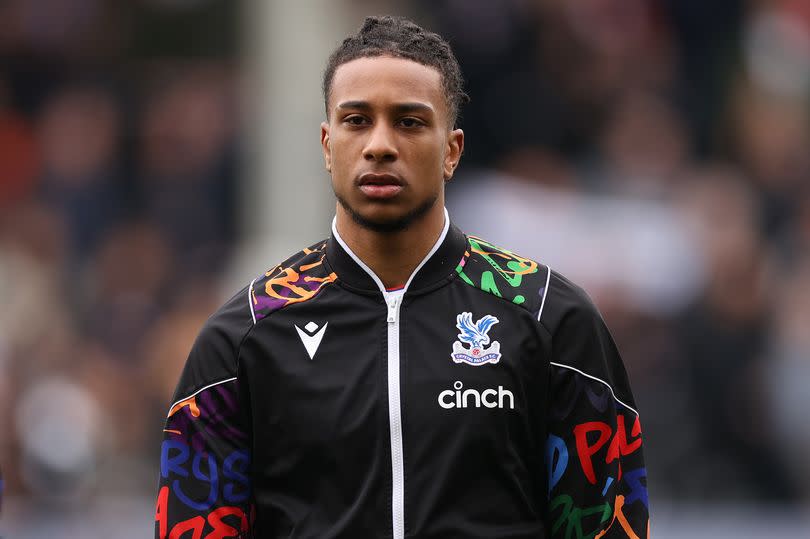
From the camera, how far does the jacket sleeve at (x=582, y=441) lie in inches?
153

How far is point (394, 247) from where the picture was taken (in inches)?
156

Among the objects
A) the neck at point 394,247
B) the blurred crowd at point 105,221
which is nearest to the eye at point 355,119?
the neck at point 394,247

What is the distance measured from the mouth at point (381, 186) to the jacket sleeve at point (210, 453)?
17.7 inches

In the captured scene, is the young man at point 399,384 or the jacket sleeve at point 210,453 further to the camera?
the jacket sleeve at point 210,453

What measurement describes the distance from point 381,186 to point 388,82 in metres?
0.23

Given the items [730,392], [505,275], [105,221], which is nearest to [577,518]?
[505,275]

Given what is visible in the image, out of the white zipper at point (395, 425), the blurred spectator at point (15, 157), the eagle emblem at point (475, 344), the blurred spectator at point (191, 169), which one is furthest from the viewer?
the blurred spectator at point (15, 157)

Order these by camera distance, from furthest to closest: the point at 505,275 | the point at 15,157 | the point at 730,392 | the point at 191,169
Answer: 1. the point at 15,157
2. the point at 191,169
3. the point at 730,392
4. the point at 505,275

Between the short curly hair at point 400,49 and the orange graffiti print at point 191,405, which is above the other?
the short curly hair at point 400,49

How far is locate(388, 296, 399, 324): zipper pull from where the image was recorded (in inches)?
154

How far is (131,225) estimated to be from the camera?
404 inches

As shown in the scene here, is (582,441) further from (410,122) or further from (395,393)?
(410,122)

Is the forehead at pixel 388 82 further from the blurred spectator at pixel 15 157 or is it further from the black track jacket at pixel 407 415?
the blurred spectator at pixel 15 157

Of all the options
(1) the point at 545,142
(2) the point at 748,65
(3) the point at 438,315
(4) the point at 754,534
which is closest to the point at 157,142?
(1) the point at 545,142
